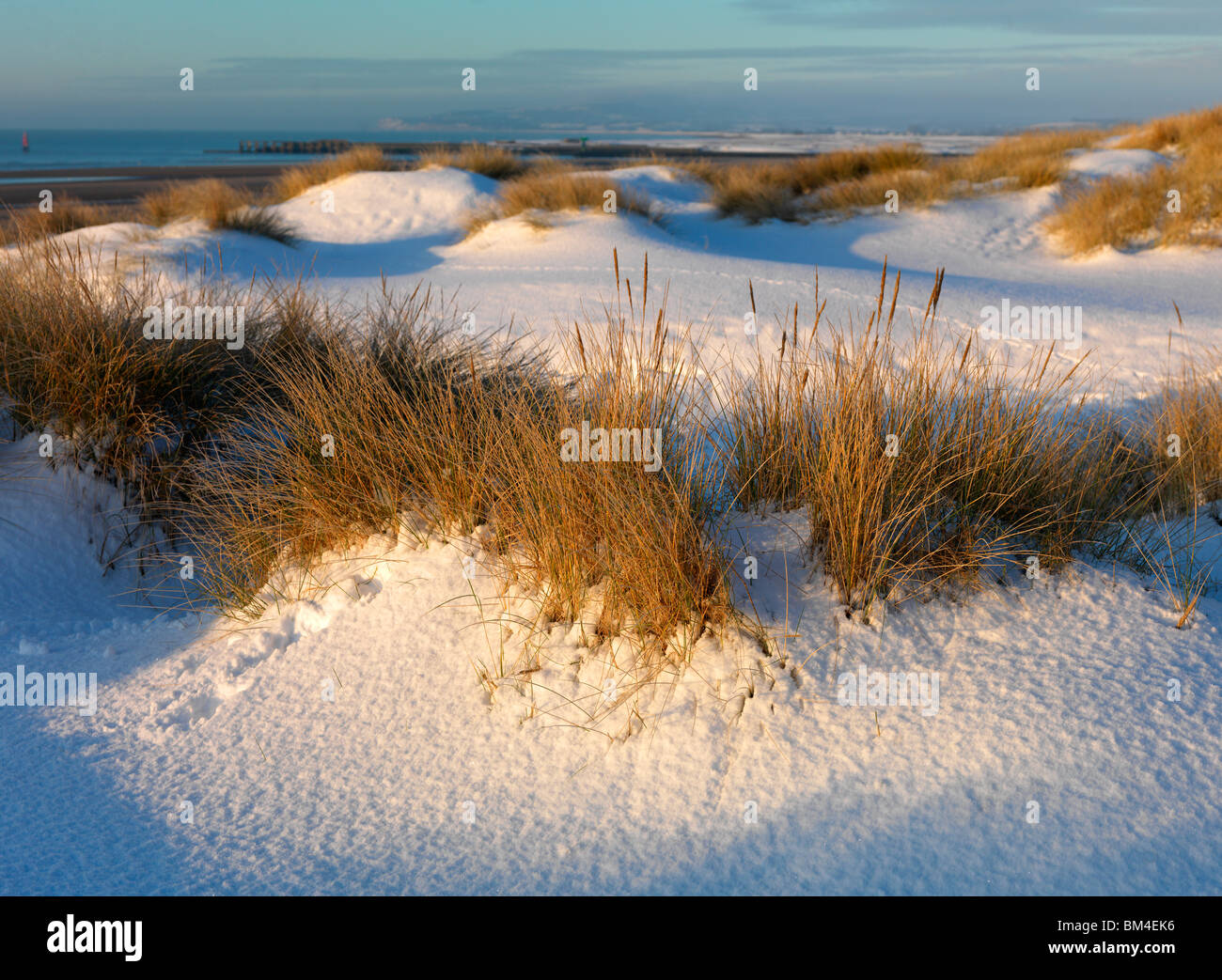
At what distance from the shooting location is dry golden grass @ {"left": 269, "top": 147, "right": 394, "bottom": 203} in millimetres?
13305

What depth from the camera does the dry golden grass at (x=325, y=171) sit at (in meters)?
13.3

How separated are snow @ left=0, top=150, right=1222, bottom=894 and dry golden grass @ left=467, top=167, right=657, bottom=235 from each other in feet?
24.9

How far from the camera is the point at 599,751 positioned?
2.28 meters

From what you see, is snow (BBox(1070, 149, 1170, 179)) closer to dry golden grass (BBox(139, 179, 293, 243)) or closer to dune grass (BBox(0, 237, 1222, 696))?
dune grass (BBox(0, 237, 1222, 696))

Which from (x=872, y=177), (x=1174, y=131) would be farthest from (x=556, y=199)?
(x=1174, y=131)

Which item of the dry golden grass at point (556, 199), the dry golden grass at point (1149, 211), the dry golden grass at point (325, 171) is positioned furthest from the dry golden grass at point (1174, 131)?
the dry golden grass at point (325, 171)

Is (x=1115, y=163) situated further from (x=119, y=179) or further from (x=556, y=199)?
(x=119, y=179)

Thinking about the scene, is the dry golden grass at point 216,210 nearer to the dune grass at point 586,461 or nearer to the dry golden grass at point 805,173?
the dune grass at point 586,461

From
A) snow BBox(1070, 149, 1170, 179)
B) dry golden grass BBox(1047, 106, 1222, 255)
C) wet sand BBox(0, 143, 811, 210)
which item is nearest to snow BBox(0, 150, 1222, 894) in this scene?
dry golden grass BBox(1047, 106, 1222, 255)

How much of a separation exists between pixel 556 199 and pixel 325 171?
208 inches

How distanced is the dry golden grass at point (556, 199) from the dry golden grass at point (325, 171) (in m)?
3.80
